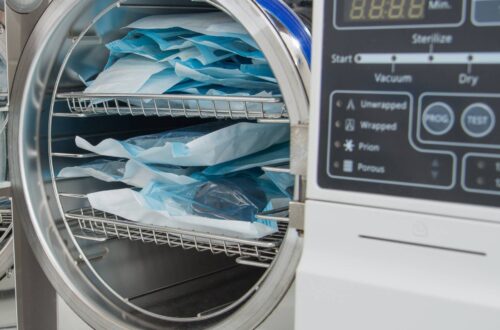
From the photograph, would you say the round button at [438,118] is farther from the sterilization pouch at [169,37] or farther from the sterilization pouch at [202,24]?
the sterilization pouch at [169,37]

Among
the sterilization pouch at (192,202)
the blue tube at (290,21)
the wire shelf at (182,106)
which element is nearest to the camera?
the blue tube at (290,21)

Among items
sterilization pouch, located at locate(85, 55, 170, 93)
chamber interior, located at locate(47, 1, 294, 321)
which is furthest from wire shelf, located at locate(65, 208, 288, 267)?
sterilization pouch, located at locate(85, 55, 170, 93)

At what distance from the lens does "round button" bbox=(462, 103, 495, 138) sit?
668 millimetres

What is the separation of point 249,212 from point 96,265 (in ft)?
1.19

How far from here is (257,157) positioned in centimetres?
125

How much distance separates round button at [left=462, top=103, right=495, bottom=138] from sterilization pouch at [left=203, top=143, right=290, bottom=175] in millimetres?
556

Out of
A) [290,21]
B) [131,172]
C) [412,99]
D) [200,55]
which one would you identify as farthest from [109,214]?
[412,99]

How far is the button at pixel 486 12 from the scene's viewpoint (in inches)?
25.9

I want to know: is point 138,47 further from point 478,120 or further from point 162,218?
point 478,120

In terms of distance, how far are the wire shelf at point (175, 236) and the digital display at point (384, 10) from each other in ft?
1.43

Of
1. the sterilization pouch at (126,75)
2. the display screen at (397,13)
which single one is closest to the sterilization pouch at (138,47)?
the sterilization pouch at (126,75)

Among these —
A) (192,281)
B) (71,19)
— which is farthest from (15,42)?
(192,281)

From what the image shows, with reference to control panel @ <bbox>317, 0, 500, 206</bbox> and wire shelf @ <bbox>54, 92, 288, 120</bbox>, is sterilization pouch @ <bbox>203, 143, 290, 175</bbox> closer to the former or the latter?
wire shelf @ <bbox>54, 92, 288, 120</bbox>

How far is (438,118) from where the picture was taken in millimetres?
694
